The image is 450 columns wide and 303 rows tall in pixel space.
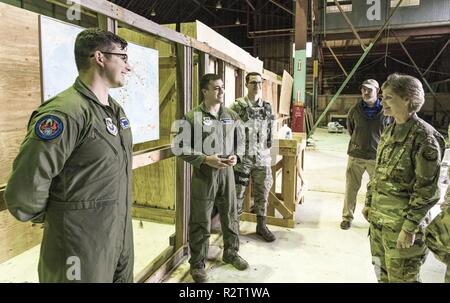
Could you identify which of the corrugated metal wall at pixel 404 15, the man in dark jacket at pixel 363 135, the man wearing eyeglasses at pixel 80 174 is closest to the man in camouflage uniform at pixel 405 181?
the man wearing eyeglasses at pixel 80 174

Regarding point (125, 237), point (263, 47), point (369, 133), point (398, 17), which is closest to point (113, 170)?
point (125, 237)

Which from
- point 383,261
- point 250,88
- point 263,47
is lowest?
point 383,261

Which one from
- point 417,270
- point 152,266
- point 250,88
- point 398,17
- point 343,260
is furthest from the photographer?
point 398,17

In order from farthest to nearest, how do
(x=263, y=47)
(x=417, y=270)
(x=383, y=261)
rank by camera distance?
1. (x=263, y=47)
2. (x=383, y=261)
3. (x=417, y=270)

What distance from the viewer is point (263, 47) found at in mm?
13695

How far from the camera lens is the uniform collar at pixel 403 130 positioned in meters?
1.70

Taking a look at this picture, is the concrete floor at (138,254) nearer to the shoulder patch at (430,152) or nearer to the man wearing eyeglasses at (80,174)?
the man wearing eyeglasses at (80,174)

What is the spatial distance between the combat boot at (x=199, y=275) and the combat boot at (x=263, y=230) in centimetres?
100

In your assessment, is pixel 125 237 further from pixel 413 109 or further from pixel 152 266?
pixel 413 109

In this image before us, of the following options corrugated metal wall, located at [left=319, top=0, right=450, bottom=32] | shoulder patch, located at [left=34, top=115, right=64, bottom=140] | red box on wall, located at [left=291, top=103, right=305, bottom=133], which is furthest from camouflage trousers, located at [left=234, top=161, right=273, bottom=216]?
corrugated metal wall, located at [left=319, top=0, right=450, bottom=32]

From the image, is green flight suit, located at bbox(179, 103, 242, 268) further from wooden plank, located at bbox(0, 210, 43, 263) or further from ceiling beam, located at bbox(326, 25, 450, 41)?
ceiling beam, located at bbox(326, 25, 450, 41)

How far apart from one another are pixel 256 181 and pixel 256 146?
376mm

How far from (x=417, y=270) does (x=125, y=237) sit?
5.07 ft

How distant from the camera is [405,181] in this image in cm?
169
